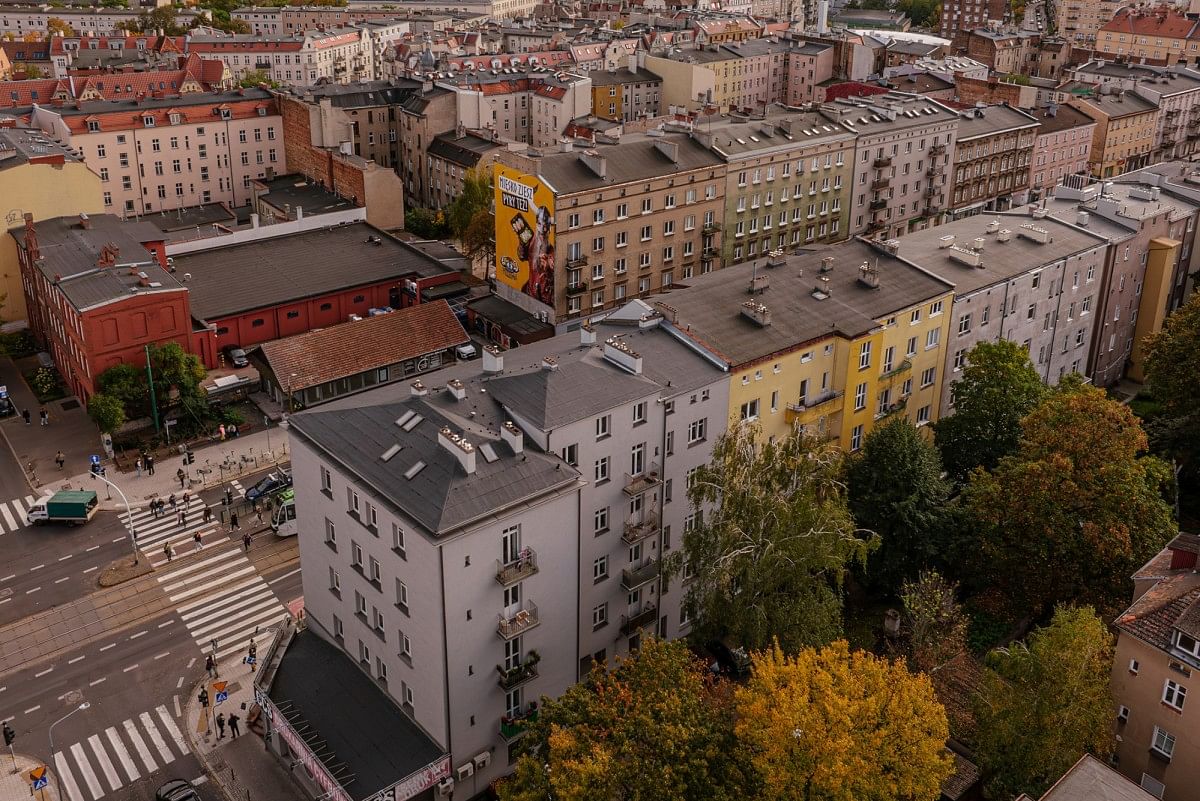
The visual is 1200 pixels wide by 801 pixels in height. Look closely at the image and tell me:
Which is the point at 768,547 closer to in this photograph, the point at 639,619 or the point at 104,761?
the point at 639,619

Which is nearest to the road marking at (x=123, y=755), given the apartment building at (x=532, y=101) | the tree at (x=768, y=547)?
the tree at (x=768, y=547)

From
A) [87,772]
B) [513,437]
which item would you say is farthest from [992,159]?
[87,772]

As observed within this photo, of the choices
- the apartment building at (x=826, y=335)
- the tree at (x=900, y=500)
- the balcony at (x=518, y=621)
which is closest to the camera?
the balcony at (x=518, y=621)

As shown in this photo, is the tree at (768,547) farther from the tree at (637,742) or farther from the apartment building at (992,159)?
the apartment building at (992,159)

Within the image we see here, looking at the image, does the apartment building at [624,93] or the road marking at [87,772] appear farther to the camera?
the apartment building at [624,93]

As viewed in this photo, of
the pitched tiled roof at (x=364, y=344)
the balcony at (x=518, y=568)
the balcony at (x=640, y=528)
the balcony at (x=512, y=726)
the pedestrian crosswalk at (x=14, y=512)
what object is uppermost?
the balcony at (x=518, y=568)

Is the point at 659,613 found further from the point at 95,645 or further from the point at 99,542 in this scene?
the point at 99,542

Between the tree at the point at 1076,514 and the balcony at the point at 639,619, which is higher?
the tree at the point at 1076,514
